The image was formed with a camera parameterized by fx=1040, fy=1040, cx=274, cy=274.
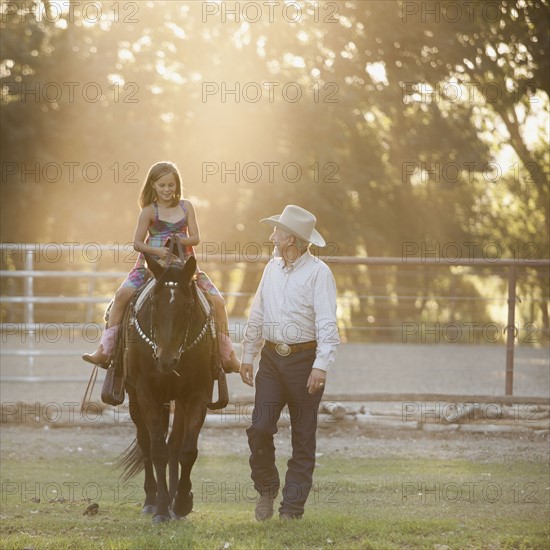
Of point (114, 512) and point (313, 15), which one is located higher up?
point (313, 15)

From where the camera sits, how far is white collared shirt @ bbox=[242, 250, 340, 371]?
6.55m

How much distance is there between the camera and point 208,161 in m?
24.1

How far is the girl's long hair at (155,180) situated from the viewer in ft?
24.2

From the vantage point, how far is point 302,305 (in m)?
6.69

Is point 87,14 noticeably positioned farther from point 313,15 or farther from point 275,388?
point 275,388

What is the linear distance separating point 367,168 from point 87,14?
297 inches

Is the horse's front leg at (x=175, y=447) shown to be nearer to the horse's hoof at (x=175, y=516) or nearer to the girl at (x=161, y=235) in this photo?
the horse's hoof at (x=175, y=516)

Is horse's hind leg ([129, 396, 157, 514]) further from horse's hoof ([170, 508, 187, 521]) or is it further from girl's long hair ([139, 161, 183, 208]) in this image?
girl's long hair ([139, 161, 183, 208])

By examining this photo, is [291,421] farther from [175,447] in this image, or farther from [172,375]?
[175,447]

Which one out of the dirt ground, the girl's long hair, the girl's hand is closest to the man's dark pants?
the girl's hand

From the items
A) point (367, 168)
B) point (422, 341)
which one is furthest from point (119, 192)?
point (422, 341)

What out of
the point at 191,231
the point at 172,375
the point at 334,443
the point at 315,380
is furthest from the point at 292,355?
the point at 334,443

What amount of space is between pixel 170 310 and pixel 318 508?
208 cm

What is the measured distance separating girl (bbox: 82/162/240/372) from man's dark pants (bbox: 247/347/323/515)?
3.04 ft
